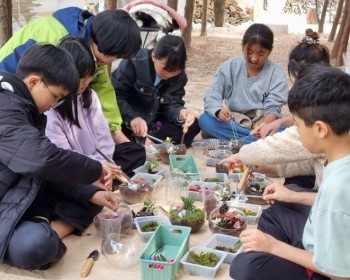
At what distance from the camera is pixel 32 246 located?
6.64ft

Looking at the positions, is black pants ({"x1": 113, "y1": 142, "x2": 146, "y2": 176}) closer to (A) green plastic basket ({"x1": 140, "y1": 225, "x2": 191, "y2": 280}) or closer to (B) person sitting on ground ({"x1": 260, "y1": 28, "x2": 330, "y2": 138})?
(A) green plastic basket ({"x1": 140, "y1": 225, "x2": 191, "y2": 280})

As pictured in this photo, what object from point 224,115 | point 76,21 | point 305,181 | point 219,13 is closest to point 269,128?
point 224,115

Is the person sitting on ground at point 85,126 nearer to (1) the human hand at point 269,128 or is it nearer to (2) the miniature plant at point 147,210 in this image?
(2) the miniature plant at point 147,210

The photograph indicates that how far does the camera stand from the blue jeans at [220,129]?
3773 mm

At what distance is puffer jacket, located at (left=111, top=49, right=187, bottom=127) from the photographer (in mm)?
3615

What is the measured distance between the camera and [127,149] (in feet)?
10.3

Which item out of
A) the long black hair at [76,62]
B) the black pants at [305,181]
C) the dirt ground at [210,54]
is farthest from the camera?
the dirt ground at [210,54]

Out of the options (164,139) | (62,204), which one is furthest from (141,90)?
(62,204)

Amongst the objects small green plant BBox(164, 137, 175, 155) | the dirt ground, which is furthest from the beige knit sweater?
the dirt ground

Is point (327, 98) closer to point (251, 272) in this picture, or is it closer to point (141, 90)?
point (251, 272)

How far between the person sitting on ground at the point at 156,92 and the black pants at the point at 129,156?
A: 0.19 metres

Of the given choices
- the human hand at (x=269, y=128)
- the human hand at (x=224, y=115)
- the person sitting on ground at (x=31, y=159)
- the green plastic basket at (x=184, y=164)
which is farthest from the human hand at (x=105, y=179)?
the human hand at (x=224, y=115)

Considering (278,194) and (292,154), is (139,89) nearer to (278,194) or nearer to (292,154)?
(292,154)

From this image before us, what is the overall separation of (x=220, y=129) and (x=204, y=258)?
1845mm
